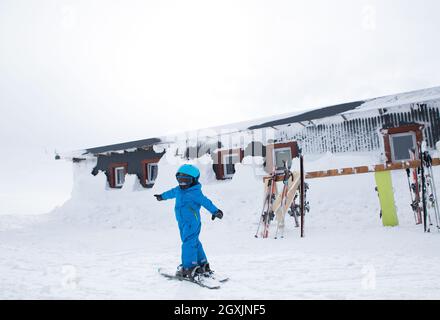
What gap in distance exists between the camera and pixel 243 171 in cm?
1291

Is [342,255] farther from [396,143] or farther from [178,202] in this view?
[396,143]

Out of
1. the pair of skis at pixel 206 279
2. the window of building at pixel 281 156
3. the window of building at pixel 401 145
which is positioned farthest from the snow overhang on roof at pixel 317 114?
the pair of skis at pixel 206 279

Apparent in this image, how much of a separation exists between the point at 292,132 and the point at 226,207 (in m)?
4.07

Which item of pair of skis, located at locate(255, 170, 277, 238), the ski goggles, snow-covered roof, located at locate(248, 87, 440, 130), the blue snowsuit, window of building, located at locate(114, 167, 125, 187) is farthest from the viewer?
window of building, located at locate(114, 167, 125, 187)

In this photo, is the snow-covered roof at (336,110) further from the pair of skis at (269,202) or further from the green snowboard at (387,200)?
the pair of skis at (269,202)

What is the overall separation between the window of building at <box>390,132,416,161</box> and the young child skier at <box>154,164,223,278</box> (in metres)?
9.41

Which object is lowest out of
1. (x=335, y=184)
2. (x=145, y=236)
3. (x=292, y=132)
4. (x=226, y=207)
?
(x=145, y=236)

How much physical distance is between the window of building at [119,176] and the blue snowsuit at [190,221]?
13300mm

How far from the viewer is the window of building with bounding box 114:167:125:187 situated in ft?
54.6

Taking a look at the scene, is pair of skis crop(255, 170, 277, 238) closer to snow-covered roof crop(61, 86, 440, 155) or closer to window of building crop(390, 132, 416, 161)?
snow-covered roof crop(61, 86, 440, 155)

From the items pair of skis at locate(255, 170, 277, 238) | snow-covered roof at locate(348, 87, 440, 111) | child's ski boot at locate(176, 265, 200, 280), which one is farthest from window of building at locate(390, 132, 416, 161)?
child's ski boot at locate(176, 265, 200, 280)

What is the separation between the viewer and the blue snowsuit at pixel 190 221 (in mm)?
3998

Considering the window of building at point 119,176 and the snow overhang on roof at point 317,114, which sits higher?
the snow overhang on roof at point 317,114
